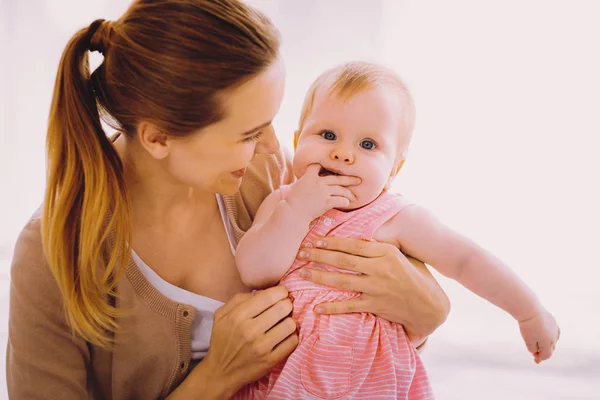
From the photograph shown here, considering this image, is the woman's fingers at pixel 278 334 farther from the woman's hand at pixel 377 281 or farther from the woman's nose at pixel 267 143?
the woman's nose at pixel 267 143

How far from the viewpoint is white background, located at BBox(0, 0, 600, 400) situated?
7.75 feet

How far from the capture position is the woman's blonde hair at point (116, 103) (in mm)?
1221

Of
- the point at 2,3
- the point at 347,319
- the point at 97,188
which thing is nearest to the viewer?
the point at 97,188

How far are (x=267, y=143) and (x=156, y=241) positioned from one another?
0.35 metres

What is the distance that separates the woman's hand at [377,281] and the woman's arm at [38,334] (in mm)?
526

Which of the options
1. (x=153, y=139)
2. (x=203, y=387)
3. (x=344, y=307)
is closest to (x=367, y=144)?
(x=344, y=307)

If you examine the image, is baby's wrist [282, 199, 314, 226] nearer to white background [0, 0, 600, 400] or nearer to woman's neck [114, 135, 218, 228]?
woman's neck [114, 135, 218, 228]

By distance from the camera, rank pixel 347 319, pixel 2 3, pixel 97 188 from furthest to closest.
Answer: pixel 2 3 → pixel 347 319 → pixel 97 188

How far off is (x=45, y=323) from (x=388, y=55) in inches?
63.1

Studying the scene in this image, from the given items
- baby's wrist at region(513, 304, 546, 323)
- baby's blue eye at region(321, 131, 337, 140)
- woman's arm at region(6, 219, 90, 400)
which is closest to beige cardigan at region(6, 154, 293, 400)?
woman's arm at region(6, 219, 90, 400)

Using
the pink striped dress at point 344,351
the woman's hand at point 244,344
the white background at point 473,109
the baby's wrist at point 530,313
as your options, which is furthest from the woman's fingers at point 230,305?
the white background at point 473,109

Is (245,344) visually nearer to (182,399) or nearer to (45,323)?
(182,399)

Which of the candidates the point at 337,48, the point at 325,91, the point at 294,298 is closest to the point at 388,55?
the point at 337,48

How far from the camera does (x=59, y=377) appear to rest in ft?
4.45
